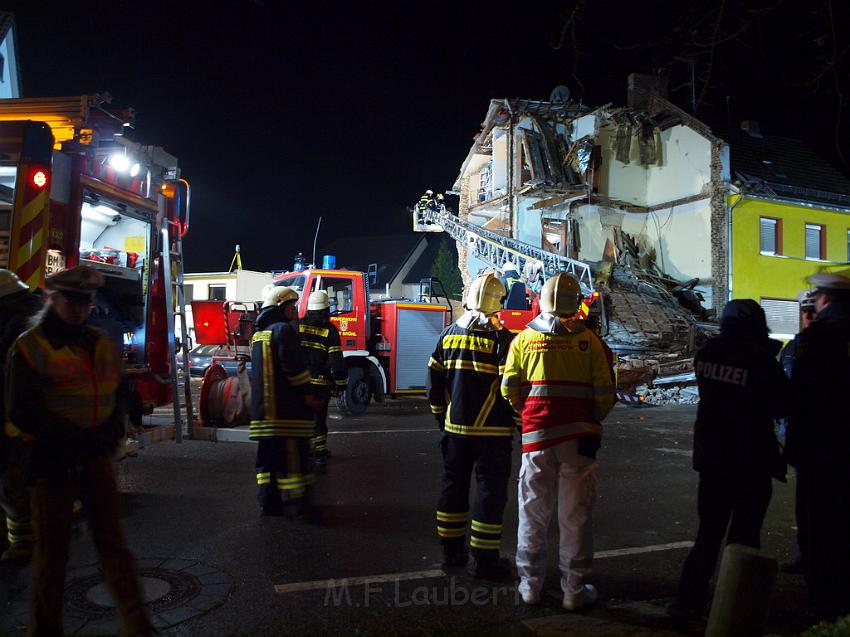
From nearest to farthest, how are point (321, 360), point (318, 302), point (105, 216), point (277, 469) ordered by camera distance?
point (277, 469)
point (105, 216)
point (321, 360)
point (318, 302)

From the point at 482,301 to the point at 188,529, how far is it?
2707 millimetres

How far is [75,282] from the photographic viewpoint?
2.82m

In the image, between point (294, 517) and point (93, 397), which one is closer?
point (93, 397)

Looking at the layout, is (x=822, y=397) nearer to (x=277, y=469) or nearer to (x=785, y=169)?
(x=277, y=469)

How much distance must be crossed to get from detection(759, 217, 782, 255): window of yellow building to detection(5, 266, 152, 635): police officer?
75.1 ft

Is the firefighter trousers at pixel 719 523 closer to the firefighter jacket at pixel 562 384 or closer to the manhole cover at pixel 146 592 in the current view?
the firefighter jacket at pixel 562 384

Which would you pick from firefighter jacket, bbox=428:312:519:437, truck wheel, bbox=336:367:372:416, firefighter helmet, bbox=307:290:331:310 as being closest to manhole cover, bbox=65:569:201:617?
firefighter jacket, bbox=428:312:519:437

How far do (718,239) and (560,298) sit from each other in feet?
65.6

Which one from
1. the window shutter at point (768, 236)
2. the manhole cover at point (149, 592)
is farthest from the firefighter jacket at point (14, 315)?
the window shutter at point (768, 236)

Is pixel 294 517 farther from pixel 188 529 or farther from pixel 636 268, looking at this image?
pixel 636 268

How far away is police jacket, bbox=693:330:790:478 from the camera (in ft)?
10.9

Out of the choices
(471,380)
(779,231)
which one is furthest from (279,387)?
(779,231)

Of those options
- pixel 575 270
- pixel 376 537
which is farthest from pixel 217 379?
pixel 575 270

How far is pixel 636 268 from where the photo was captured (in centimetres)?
2278
